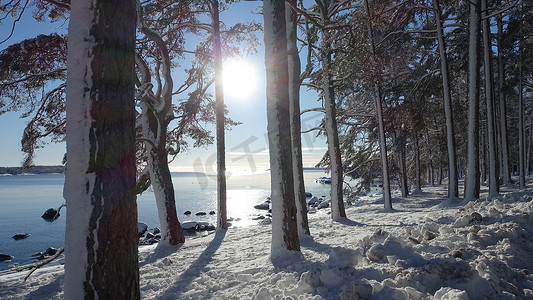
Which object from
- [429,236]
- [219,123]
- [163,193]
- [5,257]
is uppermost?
[219,123]

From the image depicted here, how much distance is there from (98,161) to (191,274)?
10.8 feet

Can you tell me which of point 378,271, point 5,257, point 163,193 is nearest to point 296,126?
point 163,193

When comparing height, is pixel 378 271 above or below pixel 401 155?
below

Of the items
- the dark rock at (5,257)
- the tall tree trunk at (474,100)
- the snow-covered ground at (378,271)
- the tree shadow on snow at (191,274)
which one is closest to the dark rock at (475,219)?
the snow-covered ground at (378,271)

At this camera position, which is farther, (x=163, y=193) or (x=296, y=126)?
(x=163, y=193)

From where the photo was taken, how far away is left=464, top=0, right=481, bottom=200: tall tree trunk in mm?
9758

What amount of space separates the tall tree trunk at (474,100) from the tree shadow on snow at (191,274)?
29.6ft

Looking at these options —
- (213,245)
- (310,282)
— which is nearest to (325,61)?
(213,245)

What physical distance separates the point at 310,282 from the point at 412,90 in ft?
40.7

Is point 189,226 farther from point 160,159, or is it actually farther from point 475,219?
point 475,219

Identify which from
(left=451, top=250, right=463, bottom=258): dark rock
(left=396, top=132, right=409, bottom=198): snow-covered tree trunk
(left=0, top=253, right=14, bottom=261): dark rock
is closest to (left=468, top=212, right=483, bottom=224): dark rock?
(left=451, top=250, right=463, bottom=258): dark rock

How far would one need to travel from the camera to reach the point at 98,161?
246 cm

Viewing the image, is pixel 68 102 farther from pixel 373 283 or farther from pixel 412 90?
pixel 412 90

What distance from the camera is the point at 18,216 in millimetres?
25781
